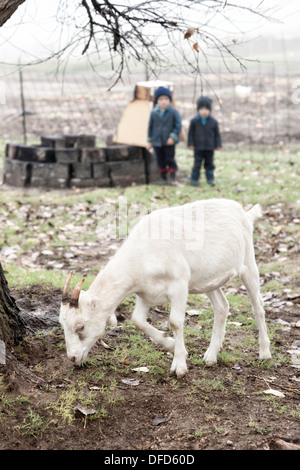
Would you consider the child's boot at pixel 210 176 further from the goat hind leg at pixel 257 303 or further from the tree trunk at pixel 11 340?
the tree trunk at pixel 11 340

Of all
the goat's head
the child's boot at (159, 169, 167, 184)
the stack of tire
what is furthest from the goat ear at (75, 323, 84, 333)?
the child's boot at (159, 169, 167, 184)

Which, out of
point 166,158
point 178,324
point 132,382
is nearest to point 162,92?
point 166,158

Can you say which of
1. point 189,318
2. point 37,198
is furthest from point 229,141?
point 189,318

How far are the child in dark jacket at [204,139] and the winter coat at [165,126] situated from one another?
369 millimetres

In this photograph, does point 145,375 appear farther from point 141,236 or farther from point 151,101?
point 151,101

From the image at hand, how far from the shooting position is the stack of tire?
477 inches

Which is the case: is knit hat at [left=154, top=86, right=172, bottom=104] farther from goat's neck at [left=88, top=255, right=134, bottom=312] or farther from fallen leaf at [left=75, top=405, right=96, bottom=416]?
fallen leaf at [left=75, top=405, right=96, bottom=416]

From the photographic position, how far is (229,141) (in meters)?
16.8

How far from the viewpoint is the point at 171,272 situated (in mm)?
4301

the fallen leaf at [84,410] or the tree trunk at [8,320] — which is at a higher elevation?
the tree trunk at [8,320]

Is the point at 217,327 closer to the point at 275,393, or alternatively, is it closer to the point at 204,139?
the point at 275,393

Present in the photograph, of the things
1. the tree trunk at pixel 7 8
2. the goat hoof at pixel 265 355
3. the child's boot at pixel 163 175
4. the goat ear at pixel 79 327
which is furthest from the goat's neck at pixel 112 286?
the child's boot at pixel 163 175

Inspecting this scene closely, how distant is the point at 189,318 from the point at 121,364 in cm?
146

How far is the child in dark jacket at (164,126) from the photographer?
40.2ft
